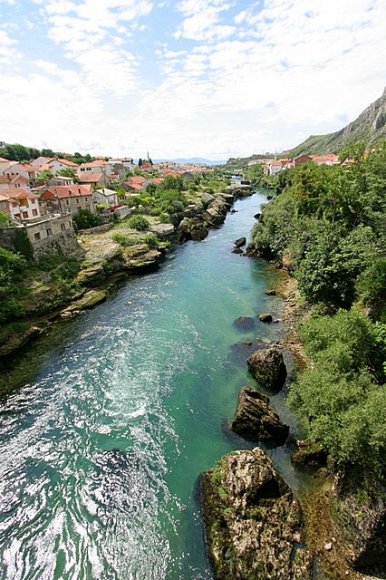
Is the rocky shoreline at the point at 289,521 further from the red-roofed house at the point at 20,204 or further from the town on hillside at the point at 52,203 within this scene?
the red-roofed house at the point at 20,204

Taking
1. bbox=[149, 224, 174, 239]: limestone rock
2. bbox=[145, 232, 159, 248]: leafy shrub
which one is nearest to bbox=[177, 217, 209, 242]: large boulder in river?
bbox=[149, 224, 174, 239]: limestone rock

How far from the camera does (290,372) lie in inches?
959

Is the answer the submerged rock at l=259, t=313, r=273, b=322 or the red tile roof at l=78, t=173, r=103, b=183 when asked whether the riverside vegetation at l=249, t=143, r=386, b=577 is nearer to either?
the submerged rock at l=259, t=313, r=273, b=322

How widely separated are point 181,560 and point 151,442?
21.2 ft

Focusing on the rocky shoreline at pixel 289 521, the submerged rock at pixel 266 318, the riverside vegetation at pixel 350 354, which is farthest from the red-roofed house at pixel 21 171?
the rocky shoreline at pixel 289 521

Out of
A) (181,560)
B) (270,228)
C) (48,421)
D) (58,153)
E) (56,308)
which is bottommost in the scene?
(181,560)

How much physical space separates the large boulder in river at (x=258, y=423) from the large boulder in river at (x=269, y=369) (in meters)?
2.89

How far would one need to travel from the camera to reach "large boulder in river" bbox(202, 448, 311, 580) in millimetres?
12969

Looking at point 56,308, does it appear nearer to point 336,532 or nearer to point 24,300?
point 24,300

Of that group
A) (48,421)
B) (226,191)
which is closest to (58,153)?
(226,191)

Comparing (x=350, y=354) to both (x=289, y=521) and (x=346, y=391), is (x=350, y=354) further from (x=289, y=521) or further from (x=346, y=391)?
(x=289, y=521)

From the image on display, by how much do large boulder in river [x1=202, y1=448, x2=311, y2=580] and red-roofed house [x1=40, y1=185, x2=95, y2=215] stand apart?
52.7 meters

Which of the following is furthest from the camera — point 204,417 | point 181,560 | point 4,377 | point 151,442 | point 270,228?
point 270,228

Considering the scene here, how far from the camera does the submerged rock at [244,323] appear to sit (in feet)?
101
